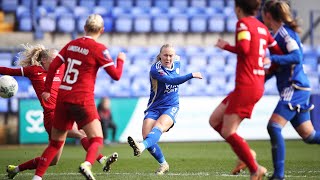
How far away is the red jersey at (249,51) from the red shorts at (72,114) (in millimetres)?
1633

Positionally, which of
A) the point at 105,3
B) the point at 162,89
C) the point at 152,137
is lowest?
the point at 152,137

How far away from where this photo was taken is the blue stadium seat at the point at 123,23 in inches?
929

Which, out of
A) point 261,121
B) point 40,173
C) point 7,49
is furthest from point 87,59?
point 7,49

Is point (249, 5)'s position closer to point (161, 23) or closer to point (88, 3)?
point (161, 23)

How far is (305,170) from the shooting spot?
10.9 meters

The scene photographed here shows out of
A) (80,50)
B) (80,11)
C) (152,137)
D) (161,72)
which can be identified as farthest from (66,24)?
(80,50)

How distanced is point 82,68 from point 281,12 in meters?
2.27

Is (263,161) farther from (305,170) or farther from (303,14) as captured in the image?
(303,14)

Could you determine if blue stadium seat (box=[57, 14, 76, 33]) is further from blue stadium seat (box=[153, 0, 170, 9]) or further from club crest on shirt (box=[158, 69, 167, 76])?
club crest on shirt (box=[158, 69, 167, 76])

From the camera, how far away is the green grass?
1023 cm

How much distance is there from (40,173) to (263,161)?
536 centimetres

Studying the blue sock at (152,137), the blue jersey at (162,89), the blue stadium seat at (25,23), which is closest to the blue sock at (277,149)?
the blue sock at (152,137)

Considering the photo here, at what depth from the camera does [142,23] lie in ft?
77.9

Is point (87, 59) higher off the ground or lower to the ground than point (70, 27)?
higher
